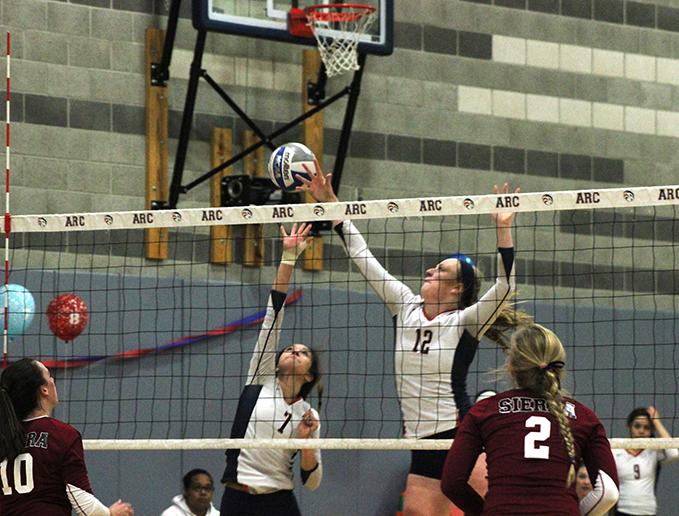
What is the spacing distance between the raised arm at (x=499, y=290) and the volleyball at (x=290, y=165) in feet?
4.60

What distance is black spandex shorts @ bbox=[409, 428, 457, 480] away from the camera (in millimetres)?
6949

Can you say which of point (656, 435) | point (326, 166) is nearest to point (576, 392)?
point (656, 435)

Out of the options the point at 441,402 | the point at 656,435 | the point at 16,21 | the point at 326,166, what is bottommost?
the point at 656,435

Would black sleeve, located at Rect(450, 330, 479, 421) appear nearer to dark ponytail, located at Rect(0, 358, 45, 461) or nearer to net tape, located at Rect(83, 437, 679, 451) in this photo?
net tape, located at Rect(83, 437, 679, 451)

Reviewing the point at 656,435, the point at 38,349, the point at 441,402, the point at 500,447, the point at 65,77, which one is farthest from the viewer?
the point at 656,435

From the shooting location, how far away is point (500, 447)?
4.99m

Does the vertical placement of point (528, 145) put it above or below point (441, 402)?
above

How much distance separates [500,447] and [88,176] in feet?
22.1

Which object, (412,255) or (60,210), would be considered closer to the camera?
(60,210)

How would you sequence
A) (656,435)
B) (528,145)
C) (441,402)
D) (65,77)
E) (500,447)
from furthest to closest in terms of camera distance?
(528,145) < (656,435) < (65,77) < (441,402) < (500,447)

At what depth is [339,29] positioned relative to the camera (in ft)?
38.0

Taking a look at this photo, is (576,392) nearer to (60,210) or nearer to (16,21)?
(60,210)

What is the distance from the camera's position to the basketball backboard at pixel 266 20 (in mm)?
10977

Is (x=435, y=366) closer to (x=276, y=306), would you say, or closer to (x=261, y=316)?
(x=276, y=306)
